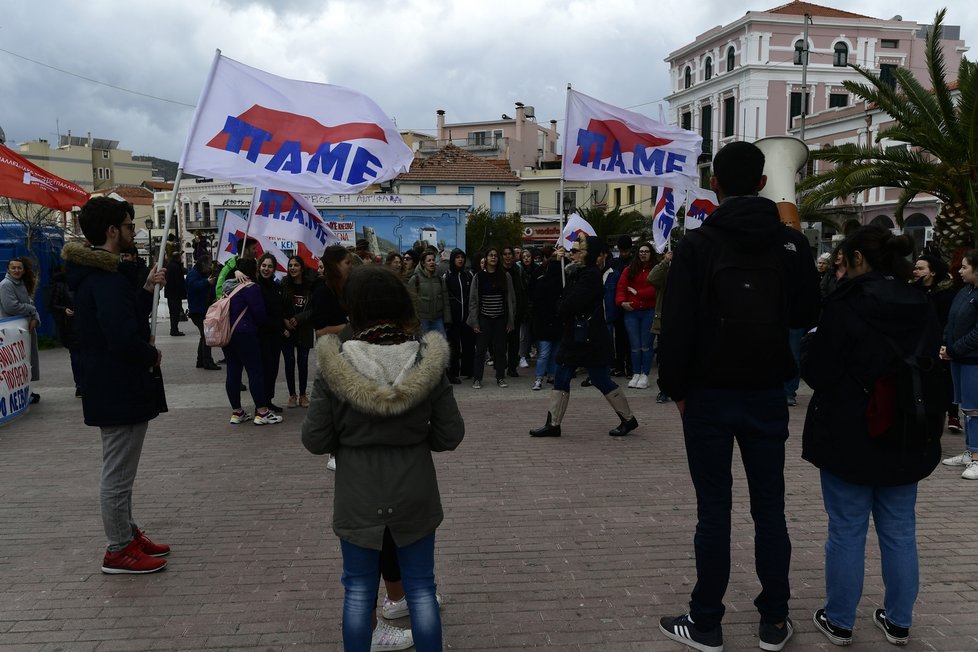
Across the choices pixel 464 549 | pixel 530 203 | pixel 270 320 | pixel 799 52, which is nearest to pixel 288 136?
pixel 270 320

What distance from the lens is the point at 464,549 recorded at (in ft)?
15.6

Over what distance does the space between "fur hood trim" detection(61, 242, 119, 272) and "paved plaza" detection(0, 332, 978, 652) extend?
1756 mm

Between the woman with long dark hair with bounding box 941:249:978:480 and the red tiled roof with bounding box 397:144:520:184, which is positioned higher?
the red tiled roof with bounding box 397:144:520:184

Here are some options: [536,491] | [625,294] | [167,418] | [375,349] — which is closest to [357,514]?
[375,349]

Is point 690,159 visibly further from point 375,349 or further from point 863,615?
point 375,349

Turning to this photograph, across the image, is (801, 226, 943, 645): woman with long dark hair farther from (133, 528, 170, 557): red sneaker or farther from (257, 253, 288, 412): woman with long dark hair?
(257, 253, 288, 412): woman with long dark hair

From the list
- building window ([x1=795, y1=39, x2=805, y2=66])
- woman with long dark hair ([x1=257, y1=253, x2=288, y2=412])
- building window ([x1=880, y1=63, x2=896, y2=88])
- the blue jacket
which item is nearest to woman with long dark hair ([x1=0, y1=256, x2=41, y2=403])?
woman with long dark hair ([x1=257, y1=253, x2=288, y2=412])

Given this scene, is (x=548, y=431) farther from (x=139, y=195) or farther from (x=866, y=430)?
(x=139, y=195)

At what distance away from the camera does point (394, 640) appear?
11.7 feet

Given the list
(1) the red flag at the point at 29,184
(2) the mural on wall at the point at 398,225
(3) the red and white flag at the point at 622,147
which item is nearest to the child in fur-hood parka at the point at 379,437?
(3) the red and white flag at the point at 622,147

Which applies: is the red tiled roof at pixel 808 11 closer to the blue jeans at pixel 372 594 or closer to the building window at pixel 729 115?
the building window at pixel 729 115

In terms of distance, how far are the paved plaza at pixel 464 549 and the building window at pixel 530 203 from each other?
55398 millimetres

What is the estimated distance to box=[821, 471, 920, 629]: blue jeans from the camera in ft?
11.2

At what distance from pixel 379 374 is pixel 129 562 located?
2.52m
